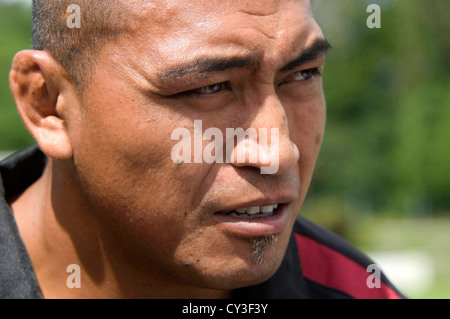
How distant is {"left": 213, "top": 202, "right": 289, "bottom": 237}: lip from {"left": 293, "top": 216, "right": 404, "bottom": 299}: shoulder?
80 centimetres

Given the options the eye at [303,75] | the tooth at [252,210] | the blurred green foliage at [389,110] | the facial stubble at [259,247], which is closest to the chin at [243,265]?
the facial stubble at [259,247]

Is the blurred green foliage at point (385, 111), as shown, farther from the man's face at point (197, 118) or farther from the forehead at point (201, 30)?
the forehead at point (201, 30)

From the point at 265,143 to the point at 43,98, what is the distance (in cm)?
96

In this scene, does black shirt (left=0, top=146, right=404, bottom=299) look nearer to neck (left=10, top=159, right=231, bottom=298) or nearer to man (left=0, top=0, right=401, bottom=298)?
man (left=0, top=0, right=401, bottom=298)

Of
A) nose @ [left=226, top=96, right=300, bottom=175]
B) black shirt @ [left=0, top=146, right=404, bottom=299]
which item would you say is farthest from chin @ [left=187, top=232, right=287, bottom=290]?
black shirt @ [left=0, top=146, right=404, bottom=299]

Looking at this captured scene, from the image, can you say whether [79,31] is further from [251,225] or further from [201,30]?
[251,225]

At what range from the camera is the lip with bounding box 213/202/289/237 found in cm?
233

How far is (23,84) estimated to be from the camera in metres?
2.56

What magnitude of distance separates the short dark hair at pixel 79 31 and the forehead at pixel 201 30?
9cm

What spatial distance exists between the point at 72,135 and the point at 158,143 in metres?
0.42

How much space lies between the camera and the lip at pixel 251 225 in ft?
7.65

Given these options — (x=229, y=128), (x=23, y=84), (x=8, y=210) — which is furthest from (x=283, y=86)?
(x=8, y=210)

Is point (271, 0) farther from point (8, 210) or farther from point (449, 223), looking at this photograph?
point (449, 223)
